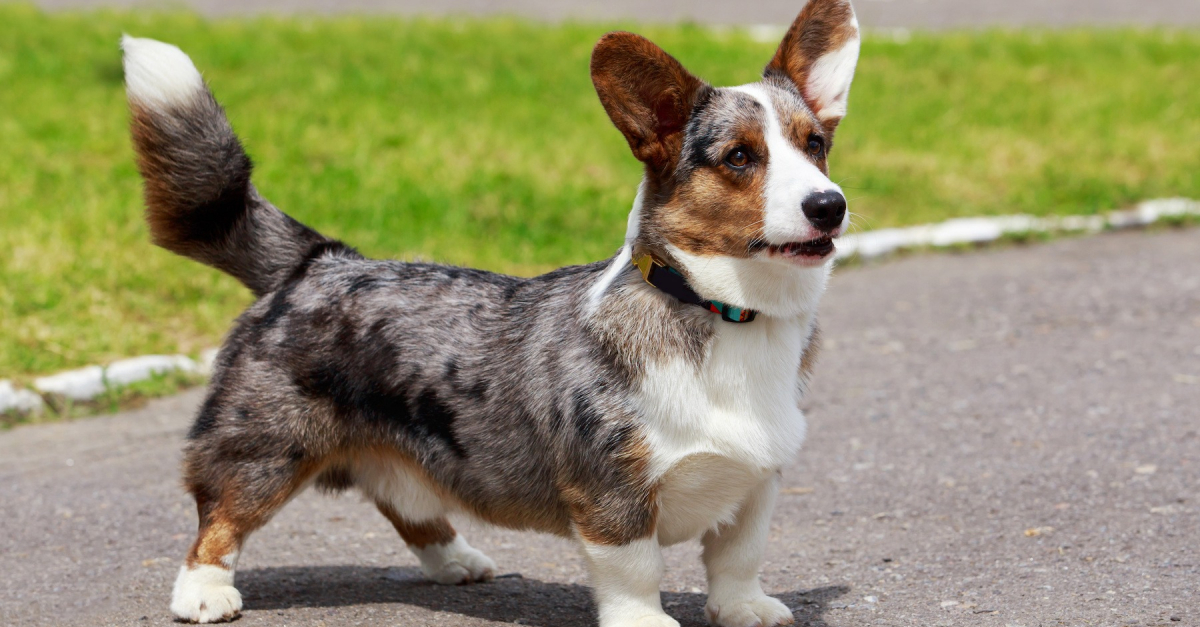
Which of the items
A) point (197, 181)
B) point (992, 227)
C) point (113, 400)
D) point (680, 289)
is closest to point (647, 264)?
point (680, 289)

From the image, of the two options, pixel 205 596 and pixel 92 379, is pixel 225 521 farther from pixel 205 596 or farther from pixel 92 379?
pixel 92 379

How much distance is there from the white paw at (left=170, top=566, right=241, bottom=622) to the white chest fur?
1.31 metres

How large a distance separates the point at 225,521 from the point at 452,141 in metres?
5.87

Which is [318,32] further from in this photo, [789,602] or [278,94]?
[789,602]

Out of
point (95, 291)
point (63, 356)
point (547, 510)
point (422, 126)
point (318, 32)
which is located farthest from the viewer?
point (318, 32)

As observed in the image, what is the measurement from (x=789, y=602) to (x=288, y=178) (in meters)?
5.59

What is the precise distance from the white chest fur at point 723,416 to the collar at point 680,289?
0.03 meters

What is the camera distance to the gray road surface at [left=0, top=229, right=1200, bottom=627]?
3928 millimetres

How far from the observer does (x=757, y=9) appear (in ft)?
47.2

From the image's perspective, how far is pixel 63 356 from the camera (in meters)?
6.16

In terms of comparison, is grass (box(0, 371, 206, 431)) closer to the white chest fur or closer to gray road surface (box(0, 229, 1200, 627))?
gray road surface (box(0, 229, 1200, 627))

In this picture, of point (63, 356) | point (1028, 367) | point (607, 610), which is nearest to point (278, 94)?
point (63, 356)

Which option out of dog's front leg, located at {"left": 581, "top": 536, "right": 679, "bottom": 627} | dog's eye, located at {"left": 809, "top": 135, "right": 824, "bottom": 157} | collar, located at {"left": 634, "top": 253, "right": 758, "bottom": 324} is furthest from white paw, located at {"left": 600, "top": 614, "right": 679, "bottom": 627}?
dog's eye, located at {"left": 809, "top": 135, "right": 824, "bottom": 157}

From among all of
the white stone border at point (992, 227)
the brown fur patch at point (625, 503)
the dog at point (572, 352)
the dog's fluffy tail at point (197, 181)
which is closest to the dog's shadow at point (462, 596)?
the dog at point (572, 352)
